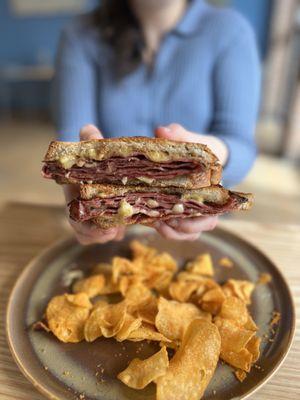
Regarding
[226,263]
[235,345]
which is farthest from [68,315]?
[226,263]

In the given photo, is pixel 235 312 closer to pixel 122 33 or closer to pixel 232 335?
pixel 232 335

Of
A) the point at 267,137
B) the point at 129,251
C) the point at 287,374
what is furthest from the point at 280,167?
the point at 287,374

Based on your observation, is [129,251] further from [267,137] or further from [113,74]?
[267,137]

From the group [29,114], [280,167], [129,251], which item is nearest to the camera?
[129,251]

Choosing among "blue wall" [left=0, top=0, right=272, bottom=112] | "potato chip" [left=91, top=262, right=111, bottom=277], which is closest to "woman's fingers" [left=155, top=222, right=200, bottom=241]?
"potato chip" [left=91, top=262, right=111, bottom=277]

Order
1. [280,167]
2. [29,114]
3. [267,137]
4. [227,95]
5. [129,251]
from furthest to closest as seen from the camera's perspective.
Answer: [29,114] < [267,137] < [280,167] < [227,95] < [129,251]

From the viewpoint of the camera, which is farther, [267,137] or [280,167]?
[267,137]
